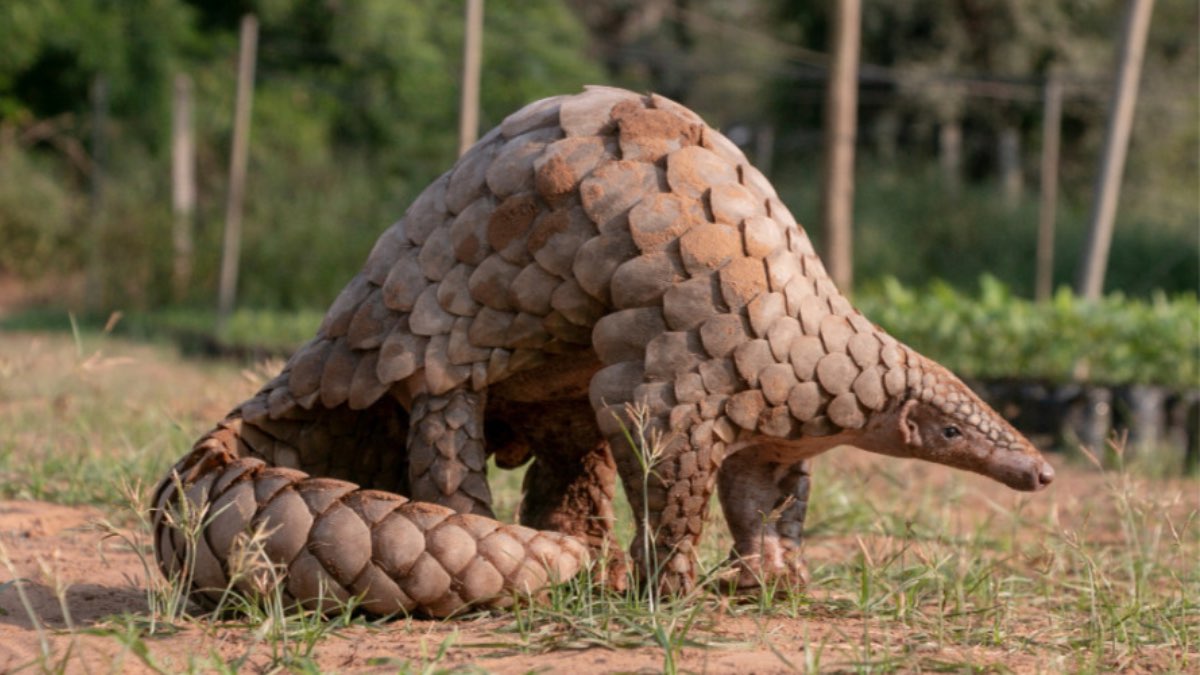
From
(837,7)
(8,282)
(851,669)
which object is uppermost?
(837,7)

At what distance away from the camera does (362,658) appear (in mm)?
2729

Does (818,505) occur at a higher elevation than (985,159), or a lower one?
lower

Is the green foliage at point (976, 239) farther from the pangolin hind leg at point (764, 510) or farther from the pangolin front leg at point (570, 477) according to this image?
the pangolin hind leg at point (764, 510)

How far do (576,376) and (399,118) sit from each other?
1857 centimetres

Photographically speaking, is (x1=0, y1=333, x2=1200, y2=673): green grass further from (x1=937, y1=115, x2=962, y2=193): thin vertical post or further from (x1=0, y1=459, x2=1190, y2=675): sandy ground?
(x1=937, y1=115, x2=962, y2=193): thin vertical post

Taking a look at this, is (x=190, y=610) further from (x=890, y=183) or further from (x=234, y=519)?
(x=890, y=183)

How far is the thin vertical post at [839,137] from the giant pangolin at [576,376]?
839 centimetres

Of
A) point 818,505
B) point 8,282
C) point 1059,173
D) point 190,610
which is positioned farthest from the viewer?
point 1059,173

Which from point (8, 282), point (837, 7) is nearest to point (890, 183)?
point (837, 7)

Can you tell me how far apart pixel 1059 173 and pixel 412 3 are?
Result: 11.2m

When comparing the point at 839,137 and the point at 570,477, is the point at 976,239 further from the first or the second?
the point at 570,477

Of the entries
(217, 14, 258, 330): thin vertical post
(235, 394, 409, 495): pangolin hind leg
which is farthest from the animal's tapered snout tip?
(217, 14, 258, 330): thin vertical post

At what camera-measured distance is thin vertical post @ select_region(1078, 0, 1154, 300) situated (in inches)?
425

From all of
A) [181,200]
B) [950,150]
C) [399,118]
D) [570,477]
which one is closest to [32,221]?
[181,200]
